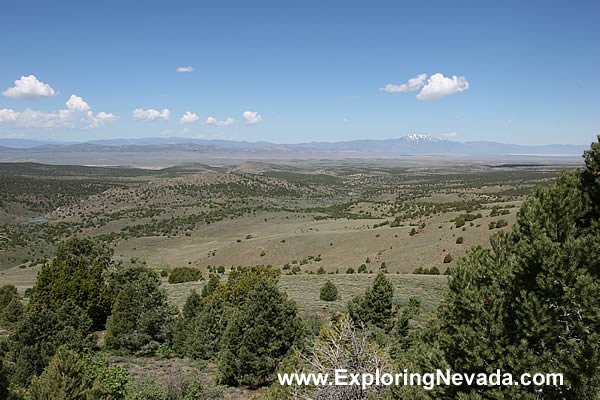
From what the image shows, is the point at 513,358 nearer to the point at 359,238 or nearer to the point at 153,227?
the point at 359,238

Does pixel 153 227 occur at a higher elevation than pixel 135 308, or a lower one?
lower

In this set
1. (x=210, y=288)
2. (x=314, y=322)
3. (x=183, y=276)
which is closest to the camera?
(x=314, y=322)

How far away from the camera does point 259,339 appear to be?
443 inches

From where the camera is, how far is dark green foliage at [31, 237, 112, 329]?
16.8 metres

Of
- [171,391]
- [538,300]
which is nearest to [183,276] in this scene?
[171,391]

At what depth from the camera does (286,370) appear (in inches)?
312

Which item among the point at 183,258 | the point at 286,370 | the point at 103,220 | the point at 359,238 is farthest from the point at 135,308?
the point at 103,220

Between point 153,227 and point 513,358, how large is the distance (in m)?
73.1

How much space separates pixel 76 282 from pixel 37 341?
19.7 feet

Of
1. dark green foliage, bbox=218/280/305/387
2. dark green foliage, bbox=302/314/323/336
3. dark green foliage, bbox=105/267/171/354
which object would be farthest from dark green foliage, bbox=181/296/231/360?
dark green foliage, bbox=302/314/323/336

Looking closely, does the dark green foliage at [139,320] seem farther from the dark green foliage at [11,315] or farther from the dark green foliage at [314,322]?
the dark green foliage at [314,322]

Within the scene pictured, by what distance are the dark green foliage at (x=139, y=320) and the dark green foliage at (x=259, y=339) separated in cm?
466

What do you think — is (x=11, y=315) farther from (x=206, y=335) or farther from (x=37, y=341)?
(x=206, y=335)

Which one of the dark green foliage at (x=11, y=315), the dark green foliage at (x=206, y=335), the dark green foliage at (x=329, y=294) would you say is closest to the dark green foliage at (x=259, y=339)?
the dark green foliage at (x=206, y=335)
